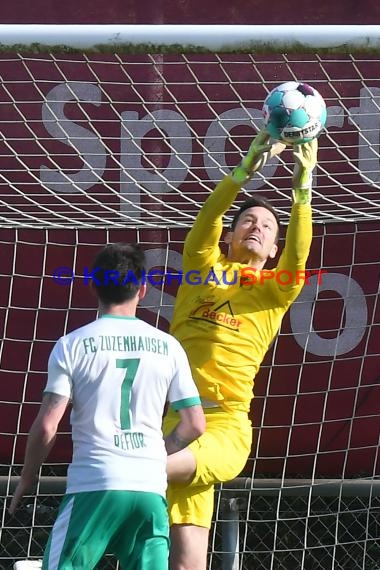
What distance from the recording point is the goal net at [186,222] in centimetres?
541

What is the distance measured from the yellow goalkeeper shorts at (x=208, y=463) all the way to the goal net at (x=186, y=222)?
100 centimetres

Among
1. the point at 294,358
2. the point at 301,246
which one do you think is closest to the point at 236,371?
the point at 301,246

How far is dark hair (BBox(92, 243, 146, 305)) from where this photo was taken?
3.42 metres

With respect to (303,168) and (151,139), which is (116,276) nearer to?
(303,168)

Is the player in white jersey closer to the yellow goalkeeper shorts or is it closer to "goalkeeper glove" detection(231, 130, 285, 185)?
the yellow goalkeeper shorts

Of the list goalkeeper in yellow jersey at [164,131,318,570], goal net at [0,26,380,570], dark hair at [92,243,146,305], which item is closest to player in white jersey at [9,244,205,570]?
dark hair at [92,243,146,305]

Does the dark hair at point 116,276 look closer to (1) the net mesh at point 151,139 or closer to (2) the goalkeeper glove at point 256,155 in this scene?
(2) the goalkeeper glove at point 256,155

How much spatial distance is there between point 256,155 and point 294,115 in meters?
0.22

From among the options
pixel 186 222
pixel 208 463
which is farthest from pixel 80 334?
pixel 186 222

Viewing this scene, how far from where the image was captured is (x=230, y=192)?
14.3 ft

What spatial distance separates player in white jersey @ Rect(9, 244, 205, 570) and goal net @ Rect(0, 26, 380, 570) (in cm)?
197

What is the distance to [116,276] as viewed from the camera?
11.2ft
